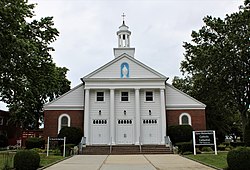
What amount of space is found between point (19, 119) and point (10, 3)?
107 ft

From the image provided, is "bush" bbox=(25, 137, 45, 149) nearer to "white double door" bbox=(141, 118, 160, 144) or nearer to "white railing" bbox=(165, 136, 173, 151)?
"white double door" bbox=(141, 118, 160, 144)

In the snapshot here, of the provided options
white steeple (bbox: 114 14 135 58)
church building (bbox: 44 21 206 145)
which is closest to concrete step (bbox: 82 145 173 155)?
church building (bbox: 44 21 206 145)

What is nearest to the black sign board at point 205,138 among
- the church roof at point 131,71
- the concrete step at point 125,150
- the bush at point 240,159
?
the concrete step at point 125,150

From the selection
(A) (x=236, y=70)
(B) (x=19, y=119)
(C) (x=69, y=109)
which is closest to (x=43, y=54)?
(C) (x=69, y=109)

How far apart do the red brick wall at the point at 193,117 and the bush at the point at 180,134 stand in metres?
2.66

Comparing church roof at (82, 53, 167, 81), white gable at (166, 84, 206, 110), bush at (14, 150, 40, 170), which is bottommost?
bush at (14, 150, 40, 170)

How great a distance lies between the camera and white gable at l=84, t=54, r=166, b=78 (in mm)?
34375

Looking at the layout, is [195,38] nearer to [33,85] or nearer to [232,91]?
[232,91]

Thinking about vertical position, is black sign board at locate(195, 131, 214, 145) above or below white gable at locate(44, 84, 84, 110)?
below

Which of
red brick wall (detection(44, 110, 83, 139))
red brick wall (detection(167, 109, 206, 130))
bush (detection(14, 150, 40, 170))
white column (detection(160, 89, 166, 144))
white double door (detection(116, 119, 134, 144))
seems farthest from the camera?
red brick wall (detection(167, 109, 206, 130))

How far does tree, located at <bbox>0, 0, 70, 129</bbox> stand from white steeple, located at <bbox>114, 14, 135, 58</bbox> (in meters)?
16.7

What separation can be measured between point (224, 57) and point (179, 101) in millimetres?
7464

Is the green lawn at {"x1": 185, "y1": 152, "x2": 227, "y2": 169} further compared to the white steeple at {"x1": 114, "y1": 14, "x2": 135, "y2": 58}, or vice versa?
the white steeple at {"x1": 114, "y1": 14, "x2": 135, "y2": 58}

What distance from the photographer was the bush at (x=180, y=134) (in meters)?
30.3
